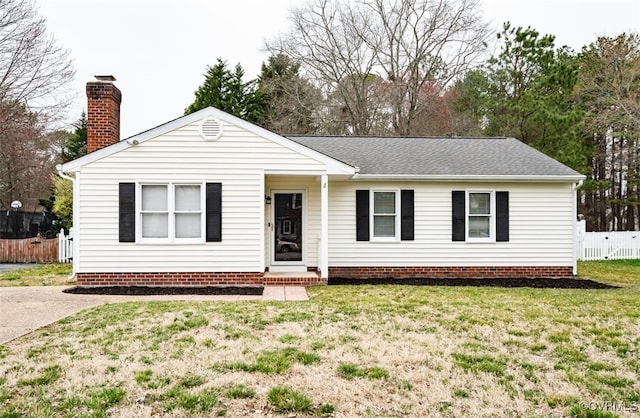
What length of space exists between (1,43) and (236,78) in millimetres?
13203

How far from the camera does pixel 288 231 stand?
12.5 m

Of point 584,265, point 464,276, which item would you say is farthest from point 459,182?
point 584,265

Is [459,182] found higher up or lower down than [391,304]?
higher up

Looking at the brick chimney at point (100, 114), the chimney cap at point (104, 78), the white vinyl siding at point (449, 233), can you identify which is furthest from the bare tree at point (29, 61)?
the white vinyl siding at point (449, 233)

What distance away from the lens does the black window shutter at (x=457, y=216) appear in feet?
41.1

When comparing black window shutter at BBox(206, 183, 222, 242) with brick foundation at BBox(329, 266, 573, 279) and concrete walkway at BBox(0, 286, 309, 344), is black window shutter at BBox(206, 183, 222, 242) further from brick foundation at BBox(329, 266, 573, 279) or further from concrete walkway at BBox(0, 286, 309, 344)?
brick foundation at BBox(329, 266, 573, 279)

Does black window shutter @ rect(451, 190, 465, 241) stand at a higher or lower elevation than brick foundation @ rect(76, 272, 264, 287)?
higher

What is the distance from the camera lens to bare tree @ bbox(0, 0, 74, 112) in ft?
68.7

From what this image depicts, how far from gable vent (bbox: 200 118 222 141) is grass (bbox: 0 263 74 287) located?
4.82m

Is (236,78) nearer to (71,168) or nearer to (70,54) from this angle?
(70,54)

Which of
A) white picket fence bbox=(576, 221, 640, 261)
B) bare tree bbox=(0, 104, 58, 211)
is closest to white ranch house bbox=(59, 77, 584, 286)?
white picket fence bbox=(576, 221, 640, 261)

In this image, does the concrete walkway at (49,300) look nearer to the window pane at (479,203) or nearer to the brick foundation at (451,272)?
the brick foundation at (451,272)

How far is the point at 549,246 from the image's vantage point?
1270 cm

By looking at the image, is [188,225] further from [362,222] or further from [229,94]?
[229,94]
